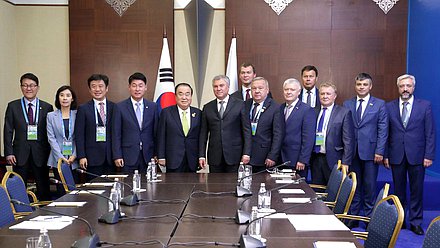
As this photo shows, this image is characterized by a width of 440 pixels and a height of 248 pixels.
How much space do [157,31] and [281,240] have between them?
235 inches

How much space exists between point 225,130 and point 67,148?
5.88 ft

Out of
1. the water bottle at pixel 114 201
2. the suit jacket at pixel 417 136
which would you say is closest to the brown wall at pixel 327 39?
the suit jacket at pixel 417 136

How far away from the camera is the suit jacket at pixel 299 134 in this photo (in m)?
5.29

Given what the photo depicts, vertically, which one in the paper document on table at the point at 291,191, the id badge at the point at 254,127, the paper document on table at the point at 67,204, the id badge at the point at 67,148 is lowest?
the paper document on table at the point at 291,191

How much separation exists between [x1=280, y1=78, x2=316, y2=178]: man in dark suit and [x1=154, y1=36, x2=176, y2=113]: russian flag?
7.38 feet

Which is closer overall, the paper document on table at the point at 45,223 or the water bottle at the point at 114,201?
the paper document on table at the point at 45,223

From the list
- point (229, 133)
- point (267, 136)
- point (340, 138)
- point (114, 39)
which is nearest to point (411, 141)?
point (340, 138)

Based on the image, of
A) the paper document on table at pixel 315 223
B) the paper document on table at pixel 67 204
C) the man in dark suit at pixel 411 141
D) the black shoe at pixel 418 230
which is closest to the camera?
the paper document on table at pixel 315 223

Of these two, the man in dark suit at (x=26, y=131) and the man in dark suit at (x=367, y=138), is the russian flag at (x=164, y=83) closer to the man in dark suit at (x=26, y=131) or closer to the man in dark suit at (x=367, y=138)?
the man in dark suit at (x=26, y=131)

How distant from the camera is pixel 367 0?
7746mm

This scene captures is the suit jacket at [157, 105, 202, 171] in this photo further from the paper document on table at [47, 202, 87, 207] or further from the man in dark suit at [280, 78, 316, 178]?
the paper document on table at [47, 202, 87, 207]

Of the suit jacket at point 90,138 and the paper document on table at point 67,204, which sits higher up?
the suit jacket at point 90,138

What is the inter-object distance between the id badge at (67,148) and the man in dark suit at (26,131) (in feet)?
1.08

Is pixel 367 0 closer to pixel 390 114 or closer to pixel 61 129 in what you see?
pixel 390 114
